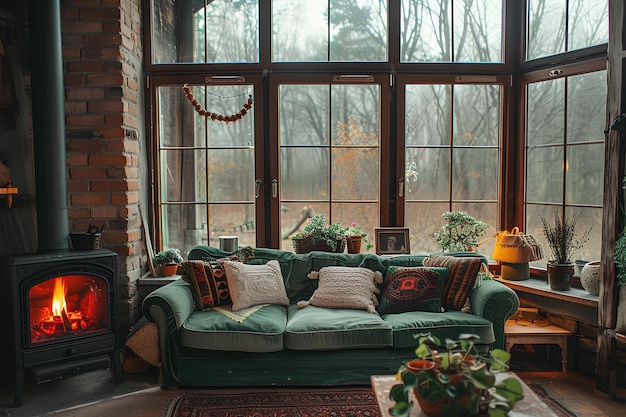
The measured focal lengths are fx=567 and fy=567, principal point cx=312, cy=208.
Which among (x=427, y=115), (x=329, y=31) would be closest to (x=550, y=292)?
(x=427, y=115)

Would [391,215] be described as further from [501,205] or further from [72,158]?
[72,158]

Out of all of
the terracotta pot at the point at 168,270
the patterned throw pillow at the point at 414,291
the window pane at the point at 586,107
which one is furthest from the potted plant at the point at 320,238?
the window pane at the point at 586,107

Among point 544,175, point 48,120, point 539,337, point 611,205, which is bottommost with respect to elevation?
point 539,337

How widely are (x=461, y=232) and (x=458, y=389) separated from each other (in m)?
2.54

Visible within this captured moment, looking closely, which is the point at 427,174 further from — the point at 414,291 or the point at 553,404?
the point at 553,404

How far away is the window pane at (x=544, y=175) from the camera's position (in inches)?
170

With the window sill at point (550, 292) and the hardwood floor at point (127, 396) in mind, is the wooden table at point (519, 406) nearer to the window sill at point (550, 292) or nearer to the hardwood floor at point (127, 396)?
the hardwood floor at point (127, 396)

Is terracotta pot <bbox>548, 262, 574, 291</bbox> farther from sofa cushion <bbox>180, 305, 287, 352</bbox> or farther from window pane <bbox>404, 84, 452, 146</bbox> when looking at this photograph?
sofa cushion <bbox>180, 305, 287, 352</bbox>

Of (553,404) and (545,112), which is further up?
(545,112)

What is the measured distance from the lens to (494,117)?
15.5 feet

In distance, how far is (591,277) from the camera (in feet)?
12.6

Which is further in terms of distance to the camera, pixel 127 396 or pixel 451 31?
pixel 451 31

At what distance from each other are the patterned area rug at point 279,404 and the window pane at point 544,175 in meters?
2.10

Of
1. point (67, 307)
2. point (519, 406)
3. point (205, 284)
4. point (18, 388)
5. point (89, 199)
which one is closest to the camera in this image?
point (519, 406)
